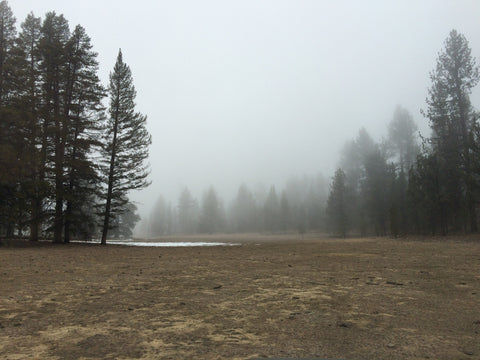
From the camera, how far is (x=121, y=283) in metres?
8.63

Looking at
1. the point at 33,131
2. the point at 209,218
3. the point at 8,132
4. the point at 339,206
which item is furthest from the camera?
the point at 209,218

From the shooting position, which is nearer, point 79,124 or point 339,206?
point 79,124

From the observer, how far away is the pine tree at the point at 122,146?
2545 cm

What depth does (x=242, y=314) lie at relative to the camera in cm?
566

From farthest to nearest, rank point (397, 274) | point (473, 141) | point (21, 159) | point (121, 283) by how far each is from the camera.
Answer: point (473, 141) < point (21, 159) < point (397, 274) < point (121, 283)

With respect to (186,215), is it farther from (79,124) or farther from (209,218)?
(79,124)

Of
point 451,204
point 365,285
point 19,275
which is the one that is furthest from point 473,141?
point 19,275

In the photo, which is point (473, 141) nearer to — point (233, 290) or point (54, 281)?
point (233, 290)

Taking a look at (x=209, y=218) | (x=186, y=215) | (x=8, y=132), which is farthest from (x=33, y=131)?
(x=186, y=215)

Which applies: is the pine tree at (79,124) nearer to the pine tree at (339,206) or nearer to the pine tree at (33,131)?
the pine tree at (33,131)

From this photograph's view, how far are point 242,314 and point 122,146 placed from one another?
2303 cm

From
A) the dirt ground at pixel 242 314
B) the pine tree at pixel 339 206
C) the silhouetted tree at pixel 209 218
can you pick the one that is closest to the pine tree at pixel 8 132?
the dirt ground at pixel 242 314

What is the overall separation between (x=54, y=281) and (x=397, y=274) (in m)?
9.83

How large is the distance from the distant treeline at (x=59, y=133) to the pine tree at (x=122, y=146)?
8 centimetres
